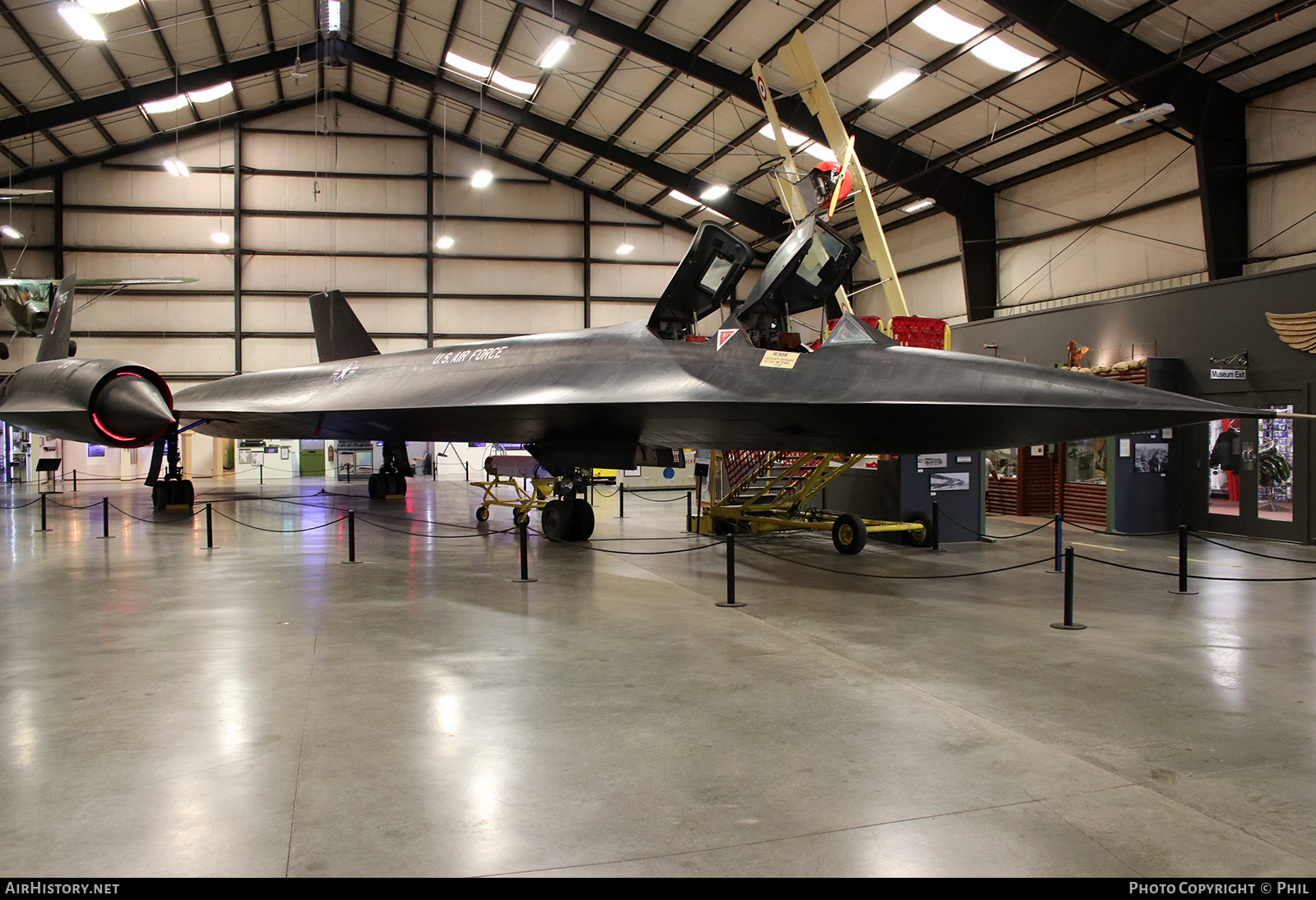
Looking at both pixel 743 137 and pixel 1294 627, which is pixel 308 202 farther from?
pixel 1294 627

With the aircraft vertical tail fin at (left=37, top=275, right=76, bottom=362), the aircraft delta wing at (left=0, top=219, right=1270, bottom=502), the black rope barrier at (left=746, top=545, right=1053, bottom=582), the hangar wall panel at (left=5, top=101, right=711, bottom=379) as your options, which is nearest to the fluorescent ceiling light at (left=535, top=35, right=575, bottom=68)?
the aircraft delta wing at (left=0, top=219, right=1270, bottom=502)

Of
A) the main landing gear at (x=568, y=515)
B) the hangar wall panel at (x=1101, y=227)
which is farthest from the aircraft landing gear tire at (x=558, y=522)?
the hangar wall panel at (x=1101, y=227)

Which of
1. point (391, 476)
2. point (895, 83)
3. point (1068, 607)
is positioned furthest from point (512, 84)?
point (1068, 607)

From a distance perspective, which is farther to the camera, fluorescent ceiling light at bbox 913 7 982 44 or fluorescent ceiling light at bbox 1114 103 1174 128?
fluorescent ceiling light at bbox 913 7 982 44

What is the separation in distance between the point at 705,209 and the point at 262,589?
77.1ft

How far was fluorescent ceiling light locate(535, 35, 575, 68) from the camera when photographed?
15.6 metres

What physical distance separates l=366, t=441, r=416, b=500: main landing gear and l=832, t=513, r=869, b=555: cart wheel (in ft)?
38.9

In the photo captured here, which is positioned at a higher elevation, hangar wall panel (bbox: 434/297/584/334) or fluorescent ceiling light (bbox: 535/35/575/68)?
fluorescent ceiling light (bbox: 535/35/575/68)

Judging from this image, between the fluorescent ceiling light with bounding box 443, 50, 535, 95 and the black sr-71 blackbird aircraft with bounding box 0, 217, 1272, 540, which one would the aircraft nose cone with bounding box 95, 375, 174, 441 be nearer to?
the black sr-71 blackbird aircraft with bounding box 0, 217, 1272, 540

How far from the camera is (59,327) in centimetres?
1223

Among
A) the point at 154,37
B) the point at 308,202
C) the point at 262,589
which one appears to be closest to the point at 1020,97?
the point at 262,589

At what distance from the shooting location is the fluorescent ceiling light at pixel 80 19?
1238 cm

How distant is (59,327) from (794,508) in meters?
11.5

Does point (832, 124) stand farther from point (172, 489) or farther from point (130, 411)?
point (172, 489)
